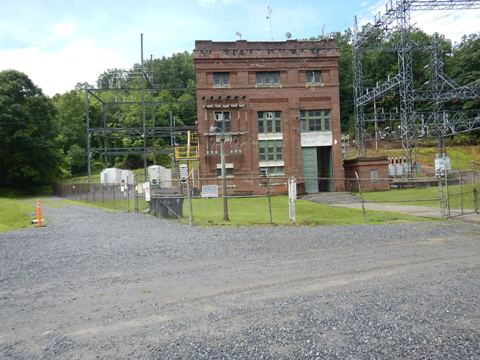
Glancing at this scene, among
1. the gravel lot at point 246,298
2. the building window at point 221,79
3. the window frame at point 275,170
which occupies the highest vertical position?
the building window at point 221,79

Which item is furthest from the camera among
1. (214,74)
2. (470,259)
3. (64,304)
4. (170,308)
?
(214,74)

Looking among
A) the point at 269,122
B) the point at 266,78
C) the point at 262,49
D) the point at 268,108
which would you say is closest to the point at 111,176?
the point at 269,122

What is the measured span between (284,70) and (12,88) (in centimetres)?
3740

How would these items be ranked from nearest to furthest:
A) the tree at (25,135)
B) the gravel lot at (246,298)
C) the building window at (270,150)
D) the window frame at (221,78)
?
the gravel lot at (246,298), the window frame at (221,78), the building window at (270,150), the tree at (25,135)

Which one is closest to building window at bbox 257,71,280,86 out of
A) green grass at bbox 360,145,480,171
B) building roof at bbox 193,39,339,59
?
building roof at bbox 193,39,339,59

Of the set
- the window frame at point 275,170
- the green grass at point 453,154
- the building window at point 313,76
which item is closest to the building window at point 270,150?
the window frame at point 275,170

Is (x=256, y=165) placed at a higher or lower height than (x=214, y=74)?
lower

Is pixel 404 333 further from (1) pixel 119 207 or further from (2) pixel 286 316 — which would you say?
(1) pixel 119 207

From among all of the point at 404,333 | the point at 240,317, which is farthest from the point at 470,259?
the point at 240,317

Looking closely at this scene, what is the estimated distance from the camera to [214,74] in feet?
124

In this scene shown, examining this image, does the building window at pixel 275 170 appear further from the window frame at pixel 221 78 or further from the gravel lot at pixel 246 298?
the gravel lot at pixel 246 298

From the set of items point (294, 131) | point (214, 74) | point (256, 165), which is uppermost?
point (214, 74)

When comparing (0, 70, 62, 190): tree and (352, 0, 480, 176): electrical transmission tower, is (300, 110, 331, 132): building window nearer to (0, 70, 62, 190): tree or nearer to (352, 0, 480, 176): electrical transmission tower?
(352, 0, 480, 176): electrical transmission tower

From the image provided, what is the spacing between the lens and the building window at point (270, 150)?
1513 inches
